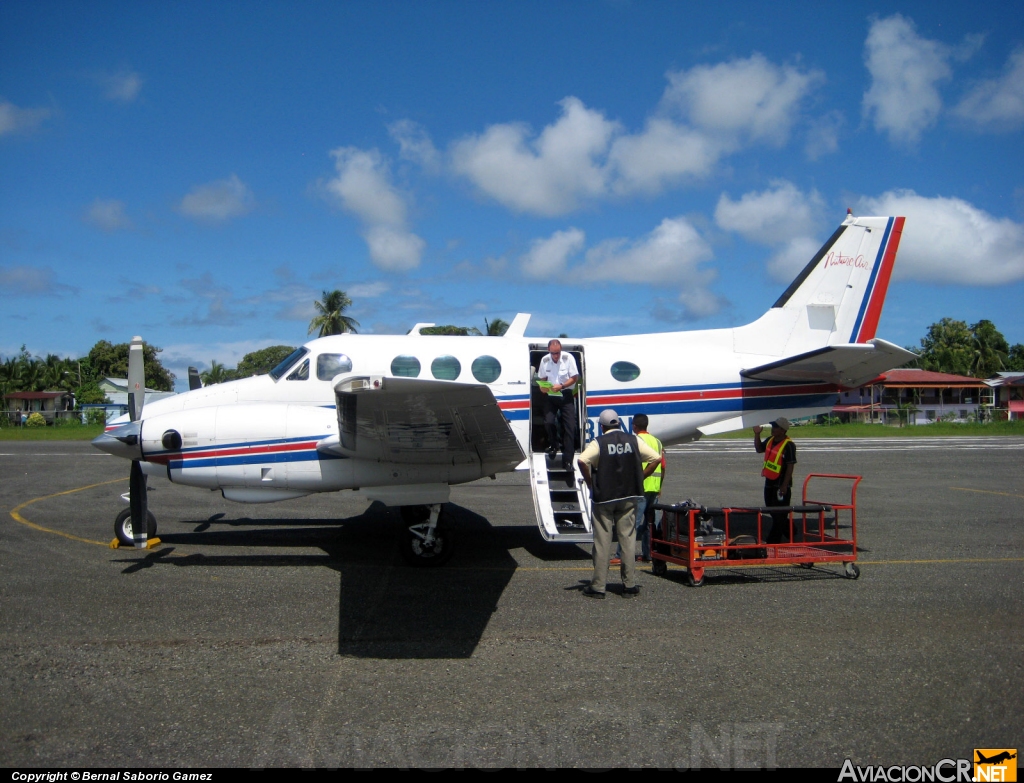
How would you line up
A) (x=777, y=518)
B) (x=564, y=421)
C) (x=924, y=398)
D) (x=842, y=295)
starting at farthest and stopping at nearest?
(x=924, y=398) → (x=842, y=295) → (x=564, y=421) → (x=777, y=518)

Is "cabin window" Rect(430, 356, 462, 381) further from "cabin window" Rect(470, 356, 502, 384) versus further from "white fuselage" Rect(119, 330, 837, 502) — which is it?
"cabin window" Rect(470, 356, 502, 384)

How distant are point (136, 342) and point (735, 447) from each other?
2496cm

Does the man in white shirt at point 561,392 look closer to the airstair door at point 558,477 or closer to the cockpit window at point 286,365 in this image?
the airstair door at point 558,477

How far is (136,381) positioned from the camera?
35.2ft

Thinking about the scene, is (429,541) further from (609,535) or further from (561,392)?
(561,392)

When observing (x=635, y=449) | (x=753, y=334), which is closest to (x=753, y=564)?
(x=635, y=449)

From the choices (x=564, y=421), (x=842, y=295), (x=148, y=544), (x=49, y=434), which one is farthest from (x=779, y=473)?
(x=49, y=434)

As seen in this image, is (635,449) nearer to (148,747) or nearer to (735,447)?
(148,747)

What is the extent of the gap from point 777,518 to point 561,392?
3.37 m

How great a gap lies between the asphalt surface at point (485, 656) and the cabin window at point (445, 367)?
100 inches

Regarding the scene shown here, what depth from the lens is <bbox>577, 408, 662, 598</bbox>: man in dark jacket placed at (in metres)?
7.59

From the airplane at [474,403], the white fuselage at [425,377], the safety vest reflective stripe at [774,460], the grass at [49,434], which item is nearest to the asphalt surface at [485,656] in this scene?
the airplane at [474,403]

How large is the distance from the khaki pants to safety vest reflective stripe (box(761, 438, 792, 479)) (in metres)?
2.95

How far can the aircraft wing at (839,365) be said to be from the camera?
10.1m
